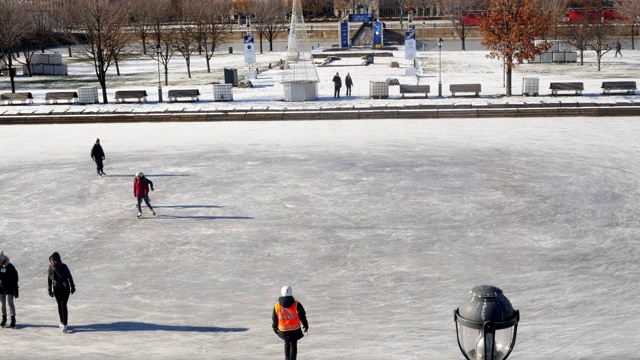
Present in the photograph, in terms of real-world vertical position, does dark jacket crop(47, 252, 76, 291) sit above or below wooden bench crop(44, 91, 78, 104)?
below

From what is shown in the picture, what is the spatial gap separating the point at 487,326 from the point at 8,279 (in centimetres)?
920

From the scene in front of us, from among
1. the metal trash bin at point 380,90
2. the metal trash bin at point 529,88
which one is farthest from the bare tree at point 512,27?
the metal trash bin at point 380,90

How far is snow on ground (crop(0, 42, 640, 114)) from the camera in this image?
122 ft

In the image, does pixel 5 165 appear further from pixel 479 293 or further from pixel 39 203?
pixel 479 293

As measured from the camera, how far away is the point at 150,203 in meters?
20.3

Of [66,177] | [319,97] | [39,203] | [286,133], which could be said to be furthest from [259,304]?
[319,97]

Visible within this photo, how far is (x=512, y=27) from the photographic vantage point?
3859cm

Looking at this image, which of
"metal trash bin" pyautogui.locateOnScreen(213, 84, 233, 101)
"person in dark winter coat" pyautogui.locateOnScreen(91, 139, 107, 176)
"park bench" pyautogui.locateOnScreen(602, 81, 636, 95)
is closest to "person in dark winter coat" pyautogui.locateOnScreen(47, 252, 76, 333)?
"person in dark winter coat" pyautogui.locateOnScreen(91, 139, 107, 176)

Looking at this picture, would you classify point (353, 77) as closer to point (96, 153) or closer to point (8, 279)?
point (96, 153)

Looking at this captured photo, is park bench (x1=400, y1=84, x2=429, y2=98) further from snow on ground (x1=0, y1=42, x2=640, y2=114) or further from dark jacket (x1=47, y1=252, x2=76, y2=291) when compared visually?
dark jacket (x1=47, y1=252, x2=76, y2=291)

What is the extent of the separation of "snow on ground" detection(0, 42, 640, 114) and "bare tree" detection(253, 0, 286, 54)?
10.8m

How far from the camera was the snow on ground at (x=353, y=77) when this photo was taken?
122ft

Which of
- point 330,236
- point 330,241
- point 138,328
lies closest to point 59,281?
point 138,328

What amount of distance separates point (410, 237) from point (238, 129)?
16.1m
